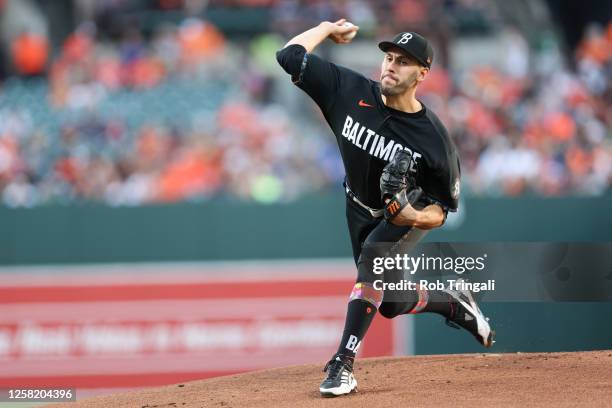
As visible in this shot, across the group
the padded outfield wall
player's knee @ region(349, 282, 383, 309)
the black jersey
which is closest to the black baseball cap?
the black jersey

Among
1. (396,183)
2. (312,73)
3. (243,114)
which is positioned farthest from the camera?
(243,114)

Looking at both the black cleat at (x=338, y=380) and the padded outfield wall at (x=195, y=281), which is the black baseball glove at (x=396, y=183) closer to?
the black cleat at (x=338, y=380)

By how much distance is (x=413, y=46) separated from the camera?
18.2 feet

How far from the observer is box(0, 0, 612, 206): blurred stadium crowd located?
37.6 feet

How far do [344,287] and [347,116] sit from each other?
3.84 meters

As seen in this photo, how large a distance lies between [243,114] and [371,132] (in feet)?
25.4

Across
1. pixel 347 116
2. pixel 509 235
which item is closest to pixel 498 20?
pixel 509 235

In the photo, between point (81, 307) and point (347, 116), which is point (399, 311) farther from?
point (81, 307)

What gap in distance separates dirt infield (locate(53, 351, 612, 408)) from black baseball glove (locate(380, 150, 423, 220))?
1064 millimetres

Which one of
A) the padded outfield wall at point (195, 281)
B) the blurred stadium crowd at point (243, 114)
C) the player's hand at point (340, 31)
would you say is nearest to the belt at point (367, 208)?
the player's hand at point (340, 31)

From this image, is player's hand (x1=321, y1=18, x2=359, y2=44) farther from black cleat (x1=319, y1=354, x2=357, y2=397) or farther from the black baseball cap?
black cleat (x1=319, y1=354, x2=357, y2=397)

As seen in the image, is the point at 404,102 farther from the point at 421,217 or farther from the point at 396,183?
the point at 421,217

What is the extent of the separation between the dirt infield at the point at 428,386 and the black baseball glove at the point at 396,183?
1.06 metres

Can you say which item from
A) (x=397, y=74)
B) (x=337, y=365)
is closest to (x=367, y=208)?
(x=397, y=74)
